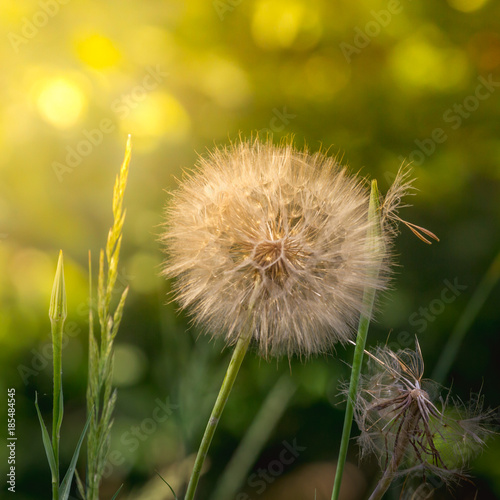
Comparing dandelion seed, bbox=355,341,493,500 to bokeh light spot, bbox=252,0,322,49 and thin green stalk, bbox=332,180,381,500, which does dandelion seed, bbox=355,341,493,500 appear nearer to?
thin green stalk, bbox=332,180,381,500

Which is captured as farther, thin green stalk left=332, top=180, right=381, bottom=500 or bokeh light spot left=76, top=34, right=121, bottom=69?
bokeh light spot left=76, top=34, right=121, bottom=69

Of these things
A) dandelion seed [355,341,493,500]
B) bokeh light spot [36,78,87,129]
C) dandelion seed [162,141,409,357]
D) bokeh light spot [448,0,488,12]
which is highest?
bokeh light spot [448,0,488,12]

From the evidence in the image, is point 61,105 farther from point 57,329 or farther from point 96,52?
point 57,329

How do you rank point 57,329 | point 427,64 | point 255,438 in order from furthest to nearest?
point 427,64
point 255,438
point 57,329

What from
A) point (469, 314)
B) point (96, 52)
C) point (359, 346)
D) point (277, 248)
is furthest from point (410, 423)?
point (96, 52)

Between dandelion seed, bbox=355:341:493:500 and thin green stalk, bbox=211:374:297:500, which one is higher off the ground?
dandelion seed, bbox=355:341:493:500

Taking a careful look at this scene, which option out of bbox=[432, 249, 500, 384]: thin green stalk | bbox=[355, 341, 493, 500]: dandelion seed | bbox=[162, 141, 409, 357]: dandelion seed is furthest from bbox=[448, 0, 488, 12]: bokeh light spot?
bbox=[355, 341, 493, 500]: dandelion seed
